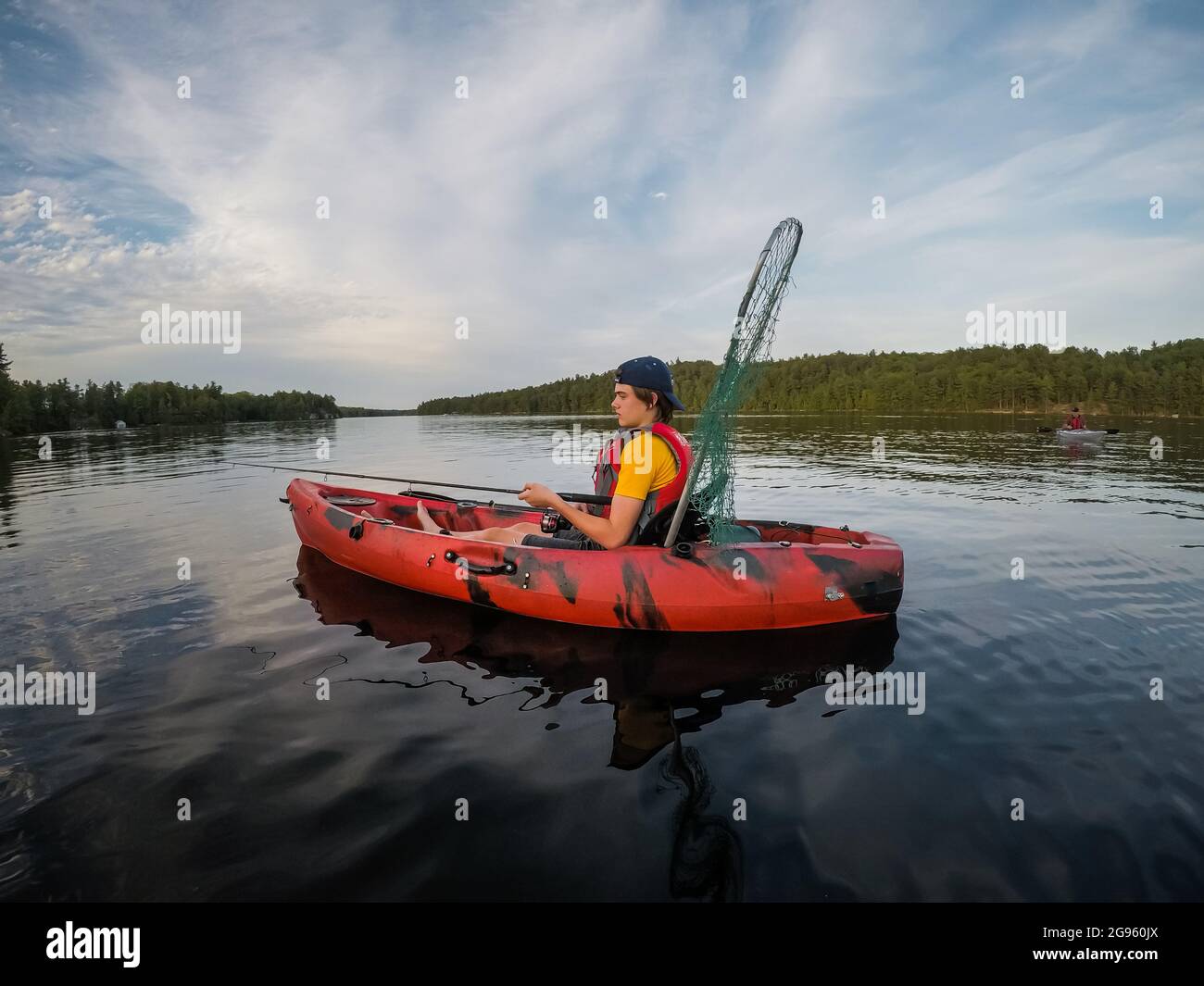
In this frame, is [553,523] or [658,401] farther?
[553,523]

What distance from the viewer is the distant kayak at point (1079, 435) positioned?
3219 cm

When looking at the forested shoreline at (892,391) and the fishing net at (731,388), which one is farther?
the forested shoreline at (892,391)

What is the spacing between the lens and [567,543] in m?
7.08

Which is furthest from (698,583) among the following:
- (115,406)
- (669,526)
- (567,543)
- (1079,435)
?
(115,406)

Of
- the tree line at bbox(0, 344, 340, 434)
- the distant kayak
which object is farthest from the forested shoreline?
the distant kayak

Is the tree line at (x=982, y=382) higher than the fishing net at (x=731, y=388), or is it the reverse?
the tree line at (x=982, y=382)

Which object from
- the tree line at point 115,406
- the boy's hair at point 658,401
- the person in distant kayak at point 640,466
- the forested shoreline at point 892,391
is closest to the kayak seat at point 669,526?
the person in distant kayak at point 640,466

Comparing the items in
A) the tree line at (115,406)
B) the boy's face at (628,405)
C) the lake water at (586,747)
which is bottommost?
the lake water at (586,747)

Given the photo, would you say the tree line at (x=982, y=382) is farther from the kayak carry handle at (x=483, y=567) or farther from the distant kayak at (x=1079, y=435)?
the kayak carry handle at (x=483, y=567)

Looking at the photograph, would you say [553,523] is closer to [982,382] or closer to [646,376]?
[646,376]

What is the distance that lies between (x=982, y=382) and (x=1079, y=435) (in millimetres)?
92857

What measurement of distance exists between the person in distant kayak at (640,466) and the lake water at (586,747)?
1.28 m
